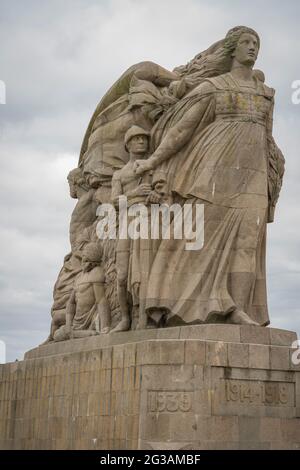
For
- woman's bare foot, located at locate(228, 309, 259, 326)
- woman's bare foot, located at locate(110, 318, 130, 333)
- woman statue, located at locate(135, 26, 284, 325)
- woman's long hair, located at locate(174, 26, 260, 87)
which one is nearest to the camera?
woman's bare foot, located at locate(228, 309, 259, 326)

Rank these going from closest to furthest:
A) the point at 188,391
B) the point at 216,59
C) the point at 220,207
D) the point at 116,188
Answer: the point at 188,391 → the point at 220,207 → the point at 216,59 → the point at 116,188

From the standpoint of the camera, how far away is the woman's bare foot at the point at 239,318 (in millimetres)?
12890

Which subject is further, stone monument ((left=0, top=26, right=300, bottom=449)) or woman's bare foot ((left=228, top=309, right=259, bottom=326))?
woman's bare foot ((left=228, top=309, right=259, bottom=326))

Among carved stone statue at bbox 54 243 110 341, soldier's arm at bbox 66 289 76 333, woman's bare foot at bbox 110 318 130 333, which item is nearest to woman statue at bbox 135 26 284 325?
woman's bare foot at bbox 110 318 130 333

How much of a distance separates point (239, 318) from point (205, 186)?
81.4 inches

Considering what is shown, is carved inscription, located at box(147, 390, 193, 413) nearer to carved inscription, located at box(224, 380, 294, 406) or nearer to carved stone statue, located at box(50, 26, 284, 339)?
carved inscription, located at box(224, 380, 294, 406)

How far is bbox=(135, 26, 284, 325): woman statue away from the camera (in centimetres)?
1329

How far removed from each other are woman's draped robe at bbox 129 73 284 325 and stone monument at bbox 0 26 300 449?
0.8 inches

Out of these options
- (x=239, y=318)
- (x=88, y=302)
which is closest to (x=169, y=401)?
(x=239, y=318)

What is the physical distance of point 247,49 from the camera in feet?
46.5

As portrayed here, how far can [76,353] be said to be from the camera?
14.2 metres

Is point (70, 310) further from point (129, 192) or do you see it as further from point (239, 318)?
point (239, 318)

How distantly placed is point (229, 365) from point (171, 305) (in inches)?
58.8

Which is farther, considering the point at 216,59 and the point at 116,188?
the point at 116,188
